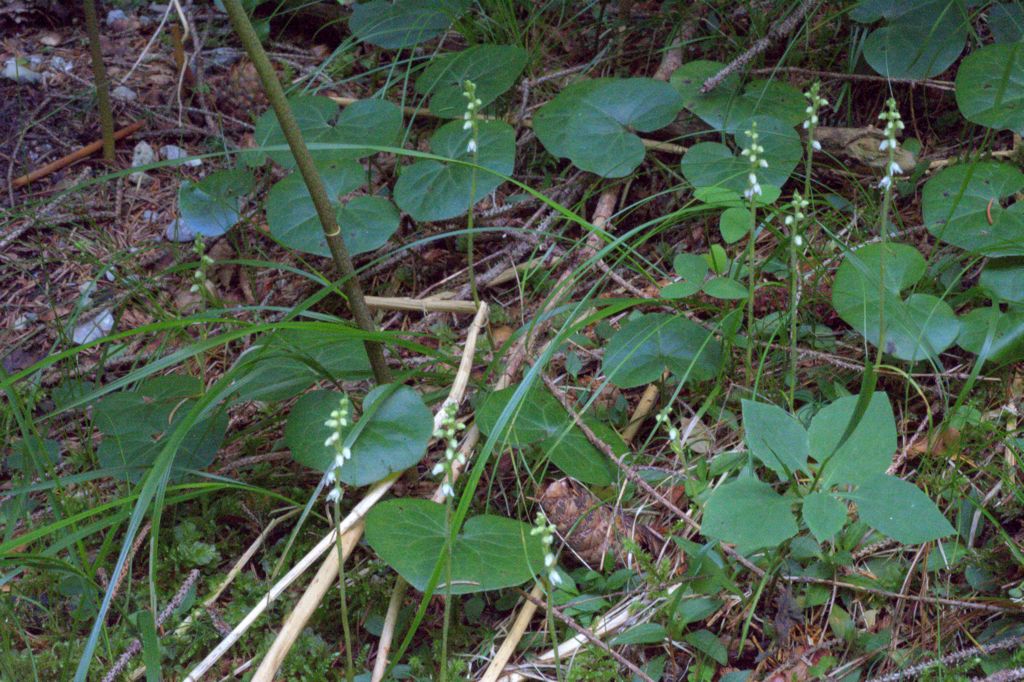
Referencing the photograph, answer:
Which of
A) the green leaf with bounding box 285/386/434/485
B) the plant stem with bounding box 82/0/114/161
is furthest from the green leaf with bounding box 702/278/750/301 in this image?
the plant stem with bounding box 82/0/114/161

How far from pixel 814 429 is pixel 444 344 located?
958mm

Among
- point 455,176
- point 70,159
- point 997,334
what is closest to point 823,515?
point 997,334

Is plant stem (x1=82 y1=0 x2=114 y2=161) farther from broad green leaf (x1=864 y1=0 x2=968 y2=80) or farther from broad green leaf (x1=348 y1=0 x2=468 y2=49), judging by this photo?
broad green leaf (x1=864 y1=0 x2=968 y2=80)

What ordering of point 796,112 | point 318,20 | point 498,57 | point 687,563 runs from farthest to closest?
point 318,20
point 498,57
point 796,112
point 687,563

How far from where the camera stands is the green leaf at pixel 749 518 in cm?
135

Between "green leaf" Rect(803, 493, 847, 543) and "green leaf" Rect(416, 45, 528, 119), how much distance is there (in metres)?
1.48

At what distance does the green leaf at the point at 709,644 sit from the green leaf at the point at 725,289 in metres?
0.73

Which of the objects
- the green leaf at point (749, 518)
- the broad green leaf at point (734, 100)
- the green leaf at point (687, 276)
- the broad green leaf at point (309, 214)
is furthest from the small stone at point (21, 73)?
the green leaf at point (749, 518)

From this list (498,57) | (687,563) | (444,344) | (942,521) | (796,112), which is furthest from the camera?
(498,57)

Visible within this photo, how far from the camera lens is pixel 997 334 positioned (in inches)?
67.7

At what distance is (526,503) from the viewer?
5.90 feet

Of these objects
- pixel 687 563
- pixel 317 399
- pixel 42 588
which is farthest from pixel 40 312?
Result: pixel 687 563

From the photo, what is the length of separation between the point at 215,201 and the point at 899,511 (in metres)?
2.04

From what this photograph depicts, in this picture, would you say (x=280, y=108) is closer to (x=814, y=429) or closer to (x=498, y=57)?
(x=814, y=429)
